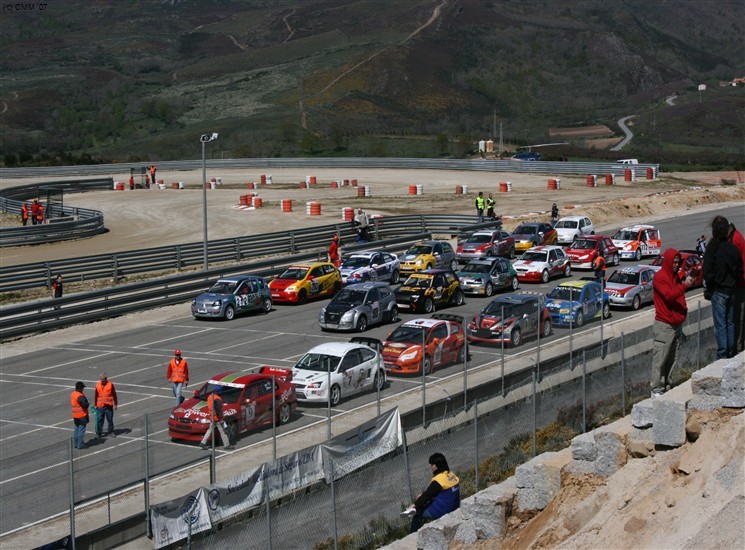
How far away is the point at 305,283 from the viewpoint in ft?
123

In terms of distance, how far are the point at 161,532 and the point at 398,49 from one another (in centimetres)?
16398

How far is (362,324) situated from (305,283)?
6.18 metres

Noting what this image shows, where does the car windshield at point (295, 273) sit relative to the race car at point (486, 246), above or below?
below

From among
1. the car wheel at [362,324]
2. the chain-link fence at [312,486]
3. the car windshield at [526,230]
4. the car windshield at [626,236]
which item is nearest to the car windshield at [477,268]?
the car wheel at [362,324]

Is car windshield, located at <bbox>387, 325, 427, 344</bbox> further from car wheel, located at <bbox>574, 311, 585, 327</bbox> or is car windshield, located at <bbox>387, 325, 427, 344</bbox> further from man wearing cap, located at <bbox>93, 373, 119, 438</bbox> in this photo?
man wearing cap, located at <bbox>93, 373, 119, 438</bbox>

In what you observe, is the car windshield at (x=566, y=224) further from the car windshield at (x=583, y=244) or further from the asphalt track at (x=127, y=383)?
the asphalt track at (x=127, y=383)

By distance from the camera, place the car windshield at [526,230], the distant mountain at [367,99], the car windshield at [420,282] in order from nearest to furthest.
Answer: the car windshield at [420,282], the car windshield at [526,230], the distant mountain at [367,99]

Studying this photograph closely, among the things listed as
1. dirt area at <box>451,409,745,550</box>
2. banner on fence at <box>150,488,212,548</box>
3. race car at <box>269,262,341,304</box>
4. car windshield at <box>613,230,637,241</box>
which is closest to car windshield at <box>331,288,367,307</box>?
race car at <box>269,262,341,304</box>

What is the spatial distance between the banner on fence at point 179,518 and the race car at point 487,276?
74.9 feet

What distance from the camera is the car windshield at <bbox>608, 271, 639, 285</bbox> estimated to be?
33969 millimetres

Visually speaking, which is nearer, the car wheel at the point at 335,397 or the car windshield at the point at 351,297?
the car wheel at the point at 335,397

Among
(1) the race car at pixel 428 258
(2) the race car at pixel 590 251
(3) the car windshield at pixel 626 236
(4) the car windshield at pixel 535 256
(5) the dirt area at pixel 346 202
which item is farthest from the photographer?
(5) the dirt area at pixel 346 202

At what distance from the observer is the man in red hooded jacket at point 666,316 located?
12633 millimetres

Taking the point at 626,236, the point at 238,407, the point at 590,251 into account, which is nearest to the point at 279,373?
the point at 238,407
